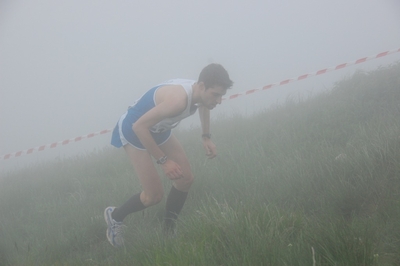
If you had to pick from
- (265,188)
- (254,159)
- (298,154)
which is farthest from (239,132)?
A: (265,188)

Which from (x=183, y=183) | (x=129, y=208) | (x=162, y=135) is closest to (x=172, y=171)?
(x=183, y=183)

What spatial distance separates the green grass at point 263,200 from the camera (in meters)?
2.41

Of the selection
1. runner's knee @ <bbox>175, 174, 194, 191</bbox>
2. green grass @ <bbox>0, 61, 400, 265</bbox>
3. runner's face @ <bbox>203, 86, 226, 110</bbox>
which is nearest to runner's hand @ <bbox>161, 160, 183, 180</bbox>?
green grass @ <bbox>0, 61, 400, 265</bbox>

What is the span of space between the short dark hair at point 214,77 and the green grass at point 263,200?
39.6 inches

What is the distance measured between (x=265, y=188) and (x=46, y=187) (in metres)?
3.87

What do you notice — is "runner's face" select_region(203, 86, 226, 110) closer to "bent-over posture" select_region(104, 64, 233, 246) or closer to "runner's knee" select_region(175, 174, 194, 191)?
"bent-over posture" select_region(104, 64, 233, 246)

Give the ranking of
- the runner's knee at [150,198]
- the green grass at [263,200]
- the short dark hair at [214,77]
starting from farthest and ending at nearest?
the runner's knee at [150,198] → the short dark hair at [214,77] → the green grass at [263,200]

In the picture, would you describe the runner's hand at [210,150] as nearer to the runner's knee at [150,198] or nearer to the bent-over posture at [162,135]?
the bent-over posture at [162,135]

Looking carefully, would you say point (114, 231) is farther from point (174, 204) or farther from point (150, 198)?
point (174, 204)

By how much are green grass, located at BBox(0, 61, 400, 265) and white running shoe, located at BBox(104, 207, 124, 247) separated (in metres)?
0.07

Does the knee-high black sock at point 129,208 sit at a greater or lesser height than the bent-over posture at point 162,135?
lesser

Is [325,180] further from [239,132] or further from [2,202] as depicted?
[2,202]

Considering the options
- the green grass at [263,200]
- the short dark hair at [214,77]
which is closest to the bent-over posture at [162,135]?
the short dark hair at [214,77]

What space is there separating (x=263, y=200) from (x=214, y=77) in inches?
46.1
